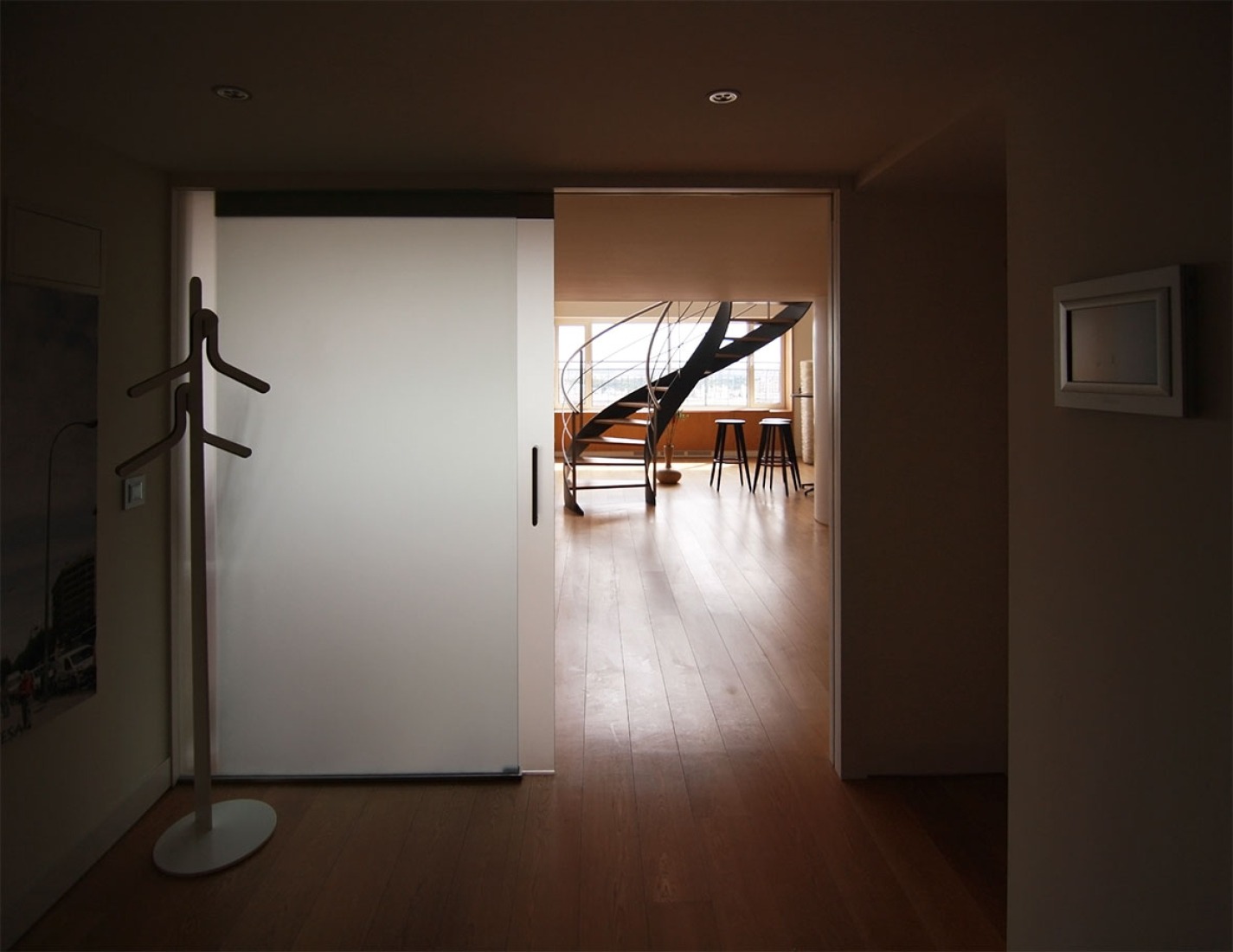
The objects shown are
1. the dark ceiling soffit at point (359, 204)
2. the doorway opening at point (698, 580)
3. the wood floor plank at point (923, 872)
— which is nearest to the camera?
the wood floor plank at point (923, 872)

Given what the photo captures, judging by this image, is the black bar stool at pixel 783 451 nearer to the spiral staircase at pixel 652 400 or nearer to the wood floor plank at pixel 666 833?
the spiral staircase at pixel 652 400

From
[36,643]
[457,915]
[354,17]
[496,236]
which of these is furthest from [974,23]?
[36,643]

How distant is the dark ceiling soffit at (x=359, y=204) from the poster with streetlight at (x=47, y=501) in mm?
676

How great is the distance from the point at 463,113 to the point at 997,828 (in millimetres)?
2661

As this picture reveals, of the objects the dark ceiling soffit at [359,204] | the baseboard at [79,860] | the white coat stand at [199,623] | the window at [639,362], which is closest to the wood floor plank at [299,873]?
the white coat stand at [199,623]

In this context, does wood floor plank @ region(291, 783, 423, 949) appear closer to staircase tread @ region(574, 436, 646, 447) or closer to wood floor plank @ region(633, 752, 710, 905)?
wood floor plank @ region(633, 752, 710, 905)

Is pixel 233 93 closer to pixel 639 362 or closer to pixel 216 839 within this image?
pixel 216 839

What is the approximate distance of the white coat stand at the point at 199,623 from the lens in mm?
2678

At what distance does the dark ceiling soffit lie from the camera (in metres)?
3.14

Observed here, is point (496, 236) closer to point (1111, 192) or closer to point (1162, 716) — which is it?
point (1111, 192)

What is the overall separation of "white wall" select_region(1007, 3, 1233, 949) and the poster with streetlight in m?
2.45

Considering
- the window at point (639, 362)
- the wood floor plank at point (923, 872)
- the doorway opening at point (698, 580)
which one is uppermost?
the window at point (639, 362)

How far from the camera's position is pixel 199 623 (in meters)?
2.78

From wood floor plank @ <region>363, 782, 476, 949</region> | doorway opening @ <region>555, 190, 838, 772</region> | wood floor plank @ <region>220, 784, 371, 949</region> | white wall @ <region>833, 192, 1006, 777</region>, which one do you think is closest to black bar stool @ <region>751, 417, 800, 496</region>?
doorway opening @ <region>555, 190, 838, 772</region>
